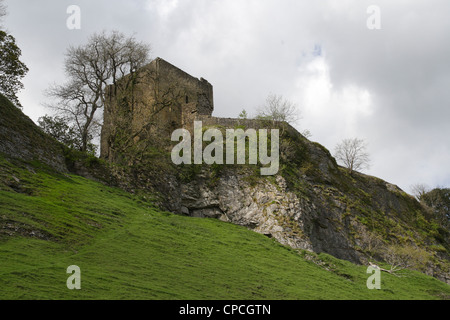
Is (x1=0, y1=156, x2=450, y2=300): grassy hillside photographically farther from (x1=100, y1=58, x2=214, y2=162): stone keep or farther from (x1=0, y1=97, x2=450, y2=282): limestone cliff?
(x1=100, y1=58, x2=214, y2=162): stone keep

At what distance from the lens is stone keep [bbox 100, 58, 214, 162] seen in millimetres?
33094

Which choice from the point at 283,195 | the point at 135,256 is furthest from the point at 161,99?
the point at 135,256

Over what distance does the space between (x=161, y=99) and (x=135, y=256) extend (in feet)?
70.1

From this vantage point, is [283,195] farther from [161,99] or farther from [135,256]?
[135,256]

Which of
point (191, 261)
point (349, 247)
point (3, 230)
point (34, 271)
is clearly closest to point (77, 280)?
point (34, 271)

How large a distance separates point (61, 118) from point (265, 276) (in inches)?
977

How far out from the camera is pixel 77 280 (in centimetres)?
1209

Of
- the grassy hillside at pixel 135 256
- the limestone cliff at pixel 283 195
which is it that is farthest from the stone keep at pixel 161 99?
the grassy hillside at pixel 135 256

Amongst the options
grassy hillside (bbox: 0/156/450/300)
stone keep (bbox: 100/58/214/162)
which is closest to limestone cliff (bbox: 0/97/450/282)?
grassy hillside (bbox: 0/156/450/300)

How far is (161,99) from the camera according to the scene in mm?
35250

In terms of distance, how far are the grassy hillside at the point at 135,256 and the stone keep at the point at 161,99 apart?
961 cm

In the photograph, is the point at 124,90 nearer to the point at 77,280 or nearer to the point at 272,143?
the point at 272,143

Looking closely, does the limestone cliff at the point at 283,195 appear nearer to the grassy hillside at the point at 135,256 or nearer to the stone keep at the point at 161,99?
the grassy hillside at the point at 135,256

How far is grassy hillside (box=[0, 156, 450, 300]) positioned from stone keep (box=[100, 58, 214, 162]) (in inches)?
378
